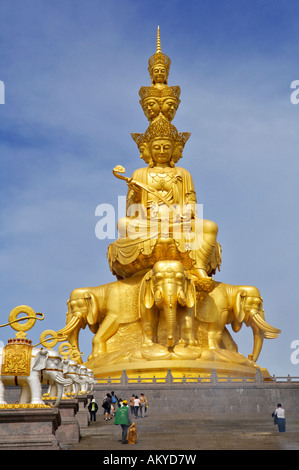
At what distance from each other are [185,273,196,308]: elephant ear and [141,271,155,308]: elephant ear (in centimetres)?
105

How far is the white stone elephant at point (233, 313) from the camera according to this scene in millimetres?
22453

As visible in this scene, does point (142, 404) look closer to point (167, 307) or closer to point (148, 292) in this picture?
point (167, 307)

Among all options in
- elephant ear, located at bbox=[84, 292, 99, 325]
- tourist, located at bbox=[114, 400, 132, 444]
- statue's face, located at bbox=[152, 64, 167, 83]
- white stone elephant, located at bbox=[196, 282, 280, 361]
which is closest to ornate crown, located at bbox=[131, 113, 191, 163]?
statue's face, located at bbox=[152, 64, 167, 83]

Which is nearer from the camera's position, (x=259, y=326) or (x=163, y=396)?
(x=163, y=396)

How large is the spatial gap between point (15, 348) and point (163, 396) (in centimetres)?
877

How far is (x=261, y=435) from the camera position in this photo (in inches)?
474

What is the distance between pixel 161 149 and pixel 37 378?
16457 mm

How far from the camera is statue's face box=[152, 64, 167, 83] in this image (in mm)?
26562

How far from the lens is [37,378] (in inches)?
375

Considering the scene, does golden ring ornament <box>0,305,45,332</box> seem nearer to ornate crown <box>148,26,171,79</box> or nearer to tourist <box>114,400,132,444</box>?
tourist <box>114,400,132,444</box>

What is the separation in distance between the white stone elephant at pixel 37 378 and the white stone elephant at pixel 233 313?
12.8 metres

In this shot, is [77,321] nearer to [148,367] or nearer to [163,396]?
[148,367]
